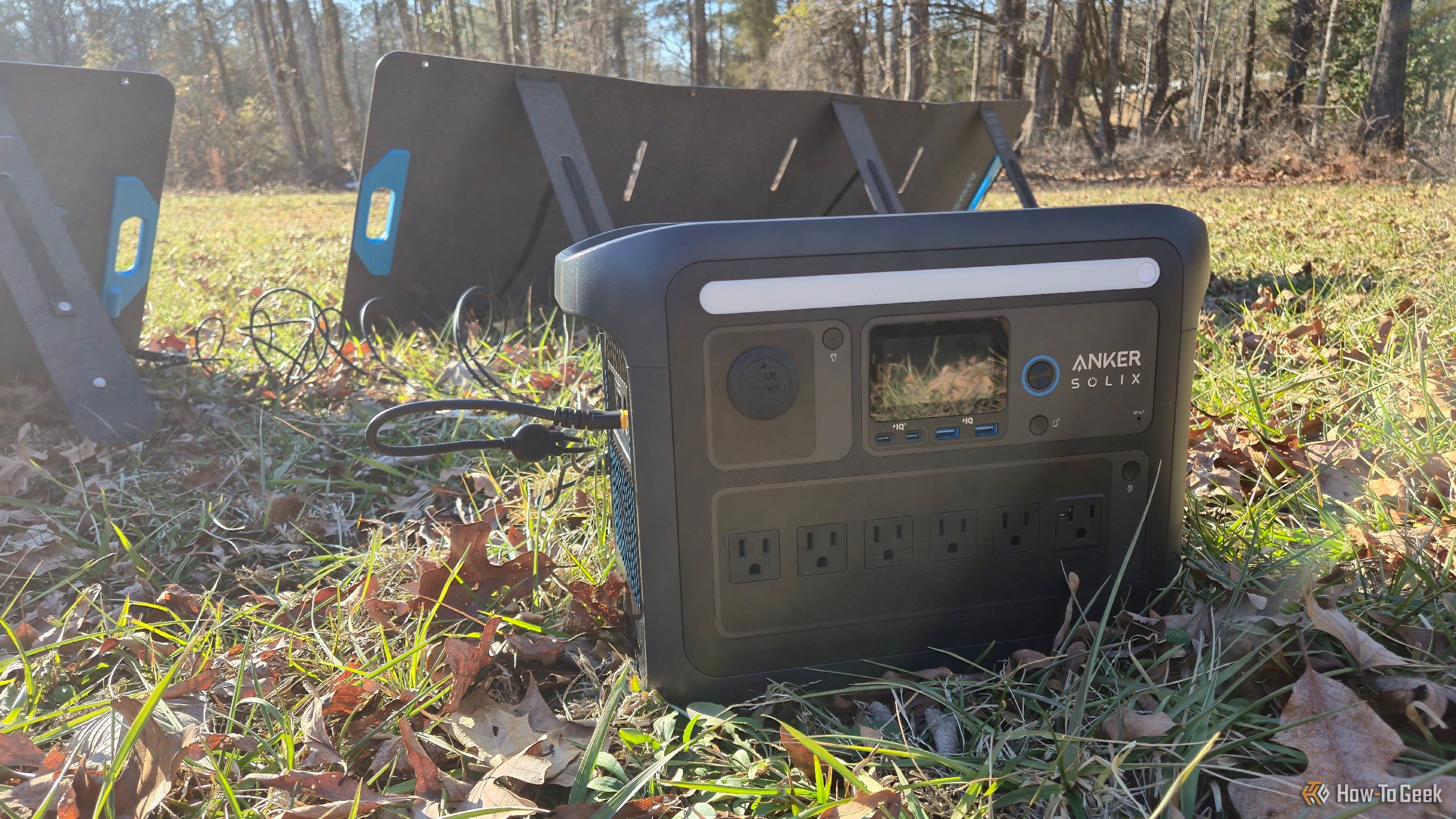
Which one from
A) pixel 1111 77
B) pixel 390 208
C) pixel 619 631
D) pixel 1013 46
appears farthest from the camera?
pixel 1013 46

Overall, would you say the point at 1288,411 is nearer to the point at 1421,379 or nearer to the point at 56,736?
the point at 1421,379

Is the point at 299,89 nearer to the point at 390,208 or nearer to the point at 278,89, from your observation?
the point at 278,89

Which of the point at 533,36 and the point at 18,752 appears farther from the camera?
the point at 533,36

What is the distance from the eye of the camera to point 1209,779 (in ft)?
3.18

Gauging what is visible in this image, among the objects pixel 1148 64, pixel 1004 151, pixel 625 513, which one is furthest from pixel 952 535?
pixel 1148 64

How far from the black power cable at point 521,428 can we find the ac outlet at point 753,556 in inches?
8.2

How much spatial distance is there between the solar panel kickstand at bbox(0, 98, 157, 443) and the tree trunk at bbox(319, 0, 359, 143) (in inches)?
814

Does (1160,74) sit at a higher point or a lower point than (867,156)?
higher

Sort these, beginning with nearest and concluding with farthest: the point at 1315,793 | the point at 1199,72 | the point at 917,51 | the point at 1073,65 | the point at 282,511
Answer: the point at 1315,793, the point at 282,511, the point at 1073,65, the point at 1199,72, the point at 917,51

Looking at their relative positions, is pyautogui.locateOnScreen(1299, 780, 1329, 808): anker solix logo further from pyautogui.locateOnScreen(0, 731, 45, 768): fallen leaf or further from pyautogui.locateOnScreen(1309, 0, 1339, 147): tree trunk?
pyautogui.locateOnScreen(1309, 0, 1339, 147): tree trunk

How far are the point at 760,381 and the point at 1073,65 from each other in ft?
54.2

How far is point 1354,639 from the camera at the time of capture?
1049 millimetres

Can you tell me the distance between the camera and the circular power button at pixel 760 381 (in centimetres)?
103

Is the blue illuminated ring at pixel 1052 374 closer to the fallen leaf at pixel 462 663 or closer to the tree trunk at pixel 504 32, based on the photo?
the fallen leaf at pixel 462 663
